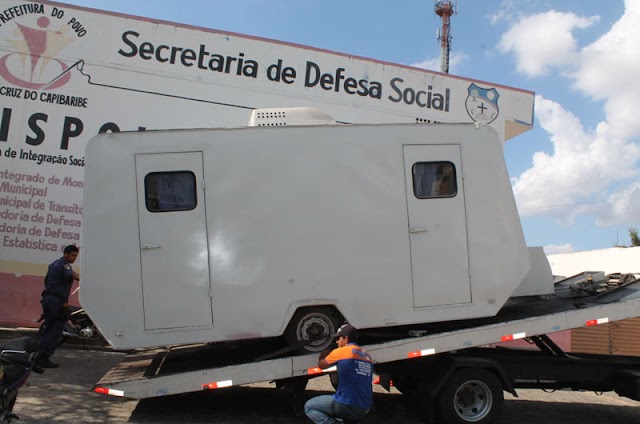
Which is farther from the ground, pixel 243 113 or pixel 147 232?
pixel 243 113

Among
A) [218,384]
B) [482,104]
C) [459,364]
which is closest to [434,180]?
[459,364]

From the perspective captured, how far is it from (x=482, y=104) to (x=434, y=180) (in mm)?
5482

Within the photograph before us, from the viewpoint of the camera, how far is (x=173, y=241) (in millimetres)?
5047

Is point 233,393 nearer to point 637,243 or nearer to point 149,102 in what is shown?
point 149,102

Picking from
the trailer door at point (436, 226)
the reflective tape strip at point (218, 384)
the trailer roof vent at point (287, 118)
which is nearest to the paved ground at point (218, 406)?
the reflective tape strip at point (218, 384)

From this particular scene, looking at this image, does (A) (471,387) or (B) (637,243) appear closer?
(A) (471,387)

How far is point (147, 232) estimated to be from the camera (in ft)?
16.5

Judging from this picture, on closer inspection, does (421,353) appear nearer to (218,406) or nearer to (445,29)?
(218,406)

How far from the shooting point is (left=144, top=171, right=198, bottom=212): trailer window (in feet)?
16.7

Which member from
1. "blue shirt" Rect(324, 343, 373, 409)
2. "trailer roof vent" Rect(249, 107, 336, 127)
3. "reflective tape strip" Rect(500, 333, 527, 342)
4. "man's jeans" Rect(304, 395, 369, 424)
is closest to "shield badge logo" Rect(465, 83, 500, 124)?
"trailer roof vent" Rect(249, 107, 336, 127)

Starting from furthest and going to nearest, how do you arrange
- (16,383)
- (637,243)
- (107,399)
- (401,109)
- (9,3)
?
(637,243) < (401,109) < (9,3) < (107,399) < (16,383)

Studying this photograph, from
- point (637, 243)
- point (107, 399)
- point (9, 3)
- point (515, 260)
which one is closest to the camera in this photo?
point (515, 260)

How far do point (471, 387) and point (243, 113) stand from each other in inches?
234

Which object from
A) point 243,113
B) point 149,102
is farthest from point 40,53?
point 243,113
